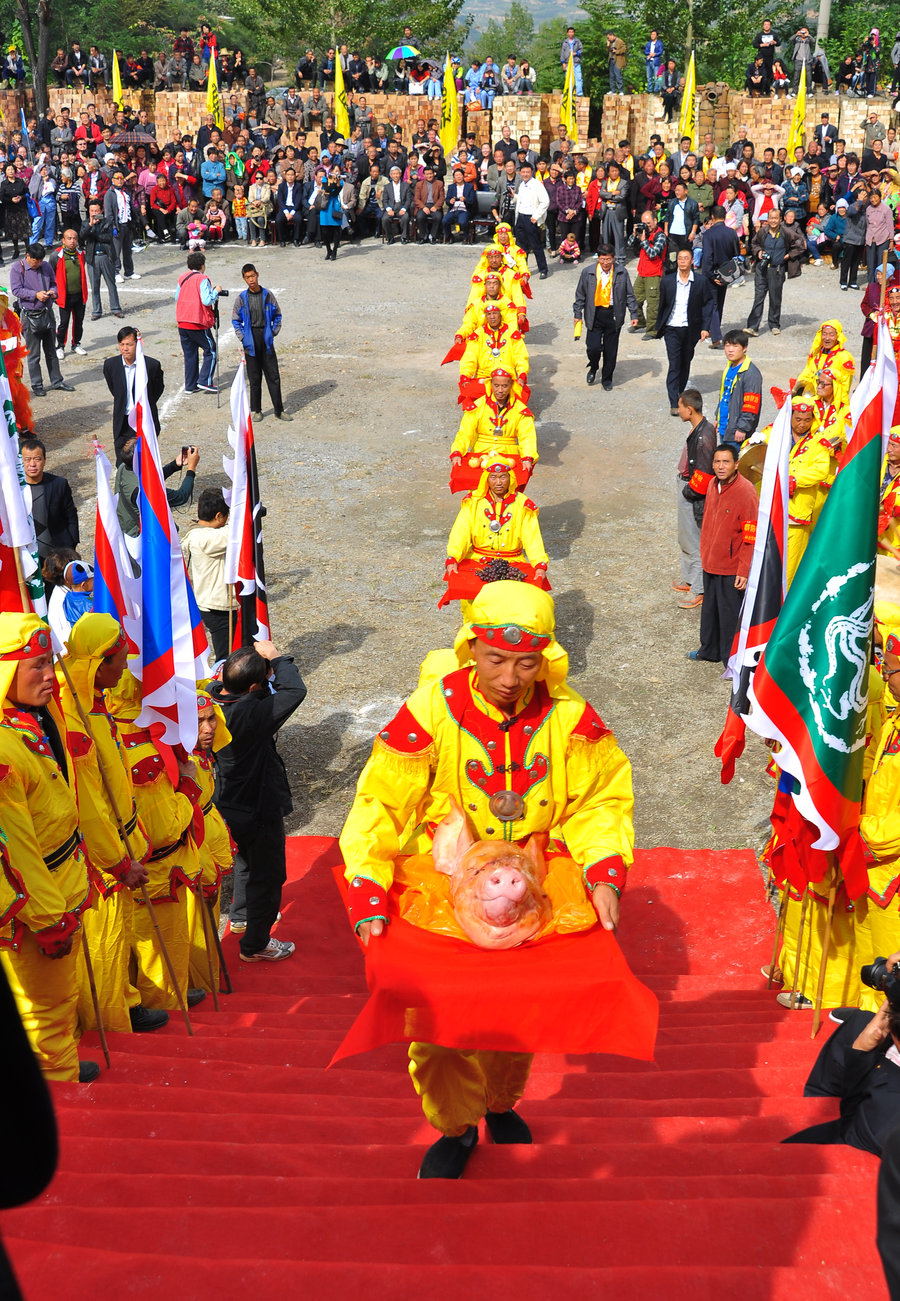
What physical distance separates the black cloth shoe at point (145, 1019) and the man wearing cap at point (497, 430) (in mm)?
6508

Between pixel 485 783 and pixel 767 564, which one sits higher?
pixel 767 564

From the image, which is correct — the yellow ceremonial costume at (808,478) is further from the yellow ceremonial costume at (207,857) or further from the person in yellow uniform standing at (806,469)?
the yellow ceremonial costume at (207,857)

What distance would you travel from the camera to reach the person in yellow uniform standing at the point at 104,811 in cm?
447

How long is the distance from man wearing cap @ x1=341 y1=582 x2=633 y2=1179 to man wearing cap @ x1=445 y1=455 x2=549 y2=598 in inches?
194

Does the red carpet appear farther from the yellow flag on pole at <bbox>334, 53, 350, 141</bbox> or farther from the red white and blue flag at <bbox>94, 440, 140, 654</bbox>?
the yellow flag on pole at <bbox>334, 53, 350, 141</bbox>

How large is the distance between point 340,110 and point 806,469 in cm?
2184

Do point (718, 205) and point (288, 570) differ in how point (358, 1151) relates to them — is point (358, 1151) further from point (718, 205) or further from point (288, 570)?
point (718, 205)

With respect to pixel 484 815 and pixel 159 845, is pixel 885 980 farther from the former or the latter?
pixel 159 845

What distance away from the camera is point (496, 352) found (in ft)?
42.1

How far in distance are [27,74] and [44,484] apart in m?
32.6

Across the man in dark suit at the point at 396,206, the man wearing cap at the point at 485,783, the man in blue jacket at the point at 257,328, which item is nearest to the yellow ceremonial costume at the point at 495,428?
the man in blue jacket at the point at 257,328

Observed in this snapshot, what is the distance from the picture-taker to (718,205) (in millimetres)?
20734

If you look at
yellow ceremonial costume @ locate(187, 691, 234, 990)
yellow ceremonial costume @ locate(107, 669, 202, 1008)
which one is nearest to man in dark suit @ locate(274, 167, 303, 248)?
yellow ceremonial costume @ locate(187, 691, 234, 990)

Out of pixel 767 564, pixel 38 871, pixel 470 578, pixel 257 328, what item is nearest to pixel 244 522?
pixel 470 578
